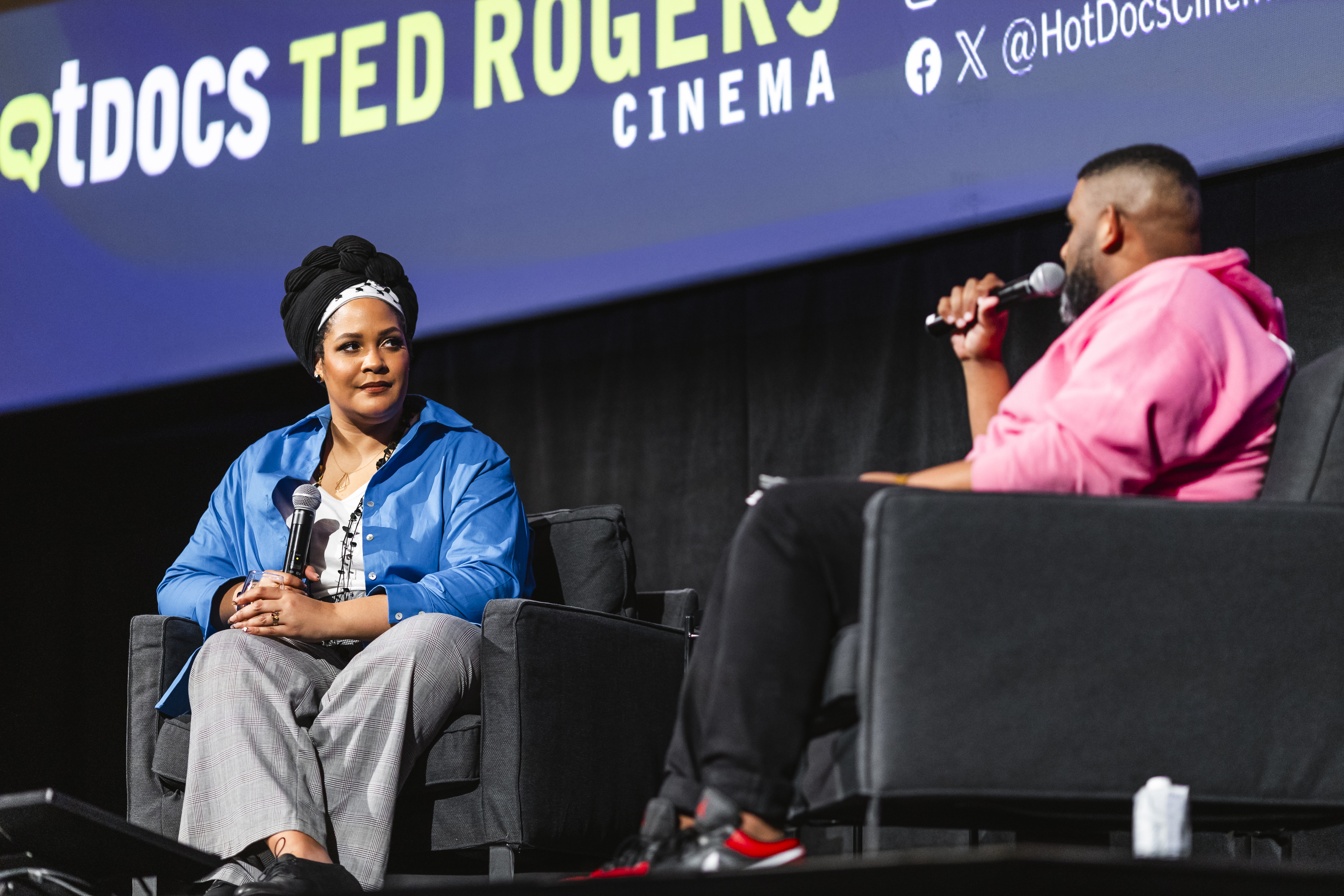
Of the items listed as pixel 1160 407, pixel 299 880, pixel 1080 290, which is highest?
pixel 1080 290

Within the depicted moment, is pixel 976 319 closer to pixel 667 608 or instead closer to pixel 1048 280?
pixel 1048 280

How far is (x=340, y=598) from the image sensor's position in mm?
2367

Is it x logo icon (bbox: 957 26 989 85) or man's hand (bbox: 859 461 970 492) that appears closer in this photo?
man's hand (bbox: 859 461 970 492)

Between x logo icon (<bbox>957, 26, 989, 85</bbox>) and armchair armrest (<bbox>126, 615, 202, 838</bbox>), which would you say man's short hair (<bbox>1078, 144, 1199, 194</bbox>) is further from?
armchair armrest (<bbox>126, 615, 202, 838</bbox>)

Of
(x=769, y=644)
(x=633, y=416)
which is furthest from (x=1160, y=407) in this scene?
(x=633, y=416)

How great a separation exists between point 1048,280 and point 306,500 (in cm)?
118

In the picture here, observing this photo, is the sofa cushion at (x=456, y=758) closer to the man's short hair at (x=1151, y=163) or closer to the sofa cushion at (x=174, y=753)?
the sofa cushion at (x=174, y=753)

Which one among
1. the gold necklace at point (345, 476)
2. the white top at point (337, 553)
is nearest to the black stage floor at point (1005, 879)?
the white top at point (337, 553)

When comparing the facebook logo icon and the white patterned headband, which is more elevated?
the facebook logo icon

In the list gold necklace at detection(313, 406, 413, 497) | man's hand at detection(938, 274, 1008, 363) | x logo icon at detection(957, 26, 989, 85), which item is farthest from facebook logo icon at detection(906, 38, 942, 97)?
gold necklace at detection(313, 406, 413, 497)

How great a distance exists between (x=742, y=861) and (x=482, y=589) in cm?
92

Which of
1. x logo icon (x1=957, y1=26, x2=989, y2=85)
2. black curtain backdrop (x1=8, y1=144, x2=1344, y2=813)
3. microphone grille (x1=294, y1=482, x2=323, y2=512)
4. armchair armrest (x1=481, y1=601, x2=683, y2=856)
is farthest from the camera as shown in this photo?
black curtain backdrop (x1=8, y1=144, x2=1344, y2=813)

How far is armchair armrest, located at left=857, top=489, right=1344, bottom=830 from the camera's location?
1.52 metres

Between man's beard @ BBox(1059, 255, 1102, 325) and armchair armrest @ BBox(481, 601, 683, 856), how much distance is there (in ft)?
2.83
